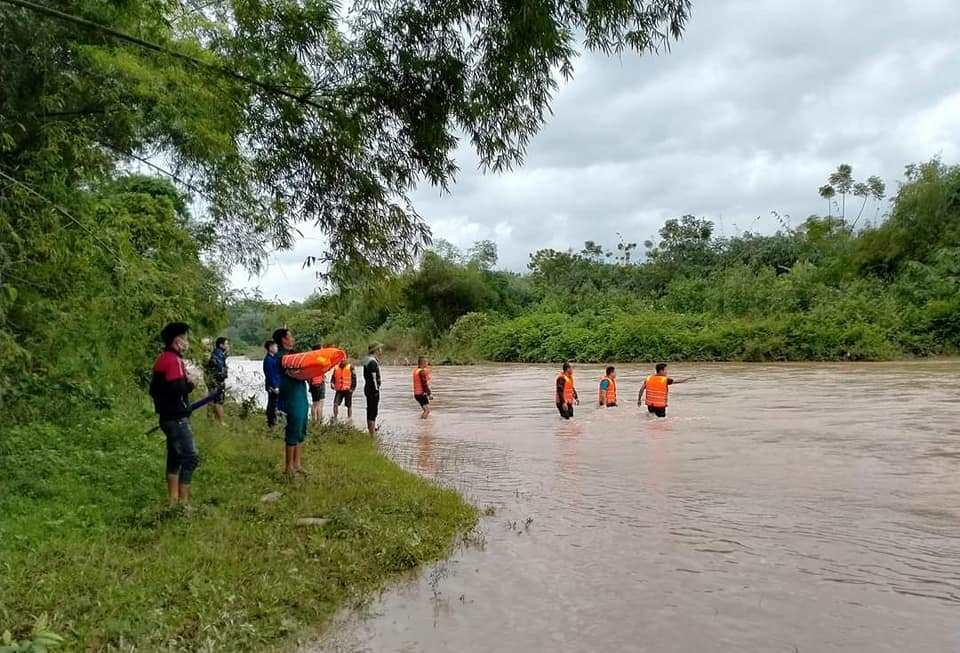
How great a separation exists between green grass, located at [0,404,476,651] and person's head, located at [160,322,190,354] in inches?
56.0

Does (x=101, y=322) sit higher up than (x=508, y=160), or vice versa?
(x=508, y=160)

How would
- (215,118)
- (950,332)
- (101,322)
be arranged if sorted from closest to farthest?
(215,118)
(101,322)
(950,332)

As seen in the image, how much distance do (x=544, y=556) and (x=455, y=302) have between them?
57.7 meters

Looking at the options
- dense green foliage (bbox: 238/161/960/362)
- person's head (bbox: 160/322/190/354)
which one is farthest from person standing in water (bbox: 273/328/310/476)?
dense green foliage (bbox: 238/161/960/362)

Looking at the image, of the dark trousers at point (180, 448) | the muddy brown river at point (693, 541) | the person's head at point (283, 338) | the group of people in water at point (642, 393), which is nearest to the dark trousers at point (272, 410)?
the muddy brown river at point (693, 541)

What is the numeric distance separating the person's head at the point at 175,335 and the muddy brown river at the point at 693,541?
9.79 feet

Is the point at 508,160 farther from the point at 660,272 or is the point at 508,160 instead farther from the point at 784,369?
the point at 660,272

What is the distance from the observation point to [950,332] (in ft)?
122

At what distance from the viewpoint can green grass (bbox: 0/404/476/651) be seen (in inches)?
189

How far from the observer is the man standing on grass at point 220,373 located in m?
8.86

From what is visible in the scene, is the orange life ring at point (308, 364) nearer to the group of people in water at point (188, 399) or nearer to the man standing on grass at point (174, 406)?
the group of people in water at point (188, 399)

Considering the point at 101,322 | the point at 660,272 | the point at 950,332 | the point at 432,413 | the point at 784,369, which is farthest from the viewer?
the point at 660,272

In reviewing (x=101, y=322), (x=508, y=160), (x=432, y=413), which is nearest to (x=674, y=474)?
(x=508, y=160)

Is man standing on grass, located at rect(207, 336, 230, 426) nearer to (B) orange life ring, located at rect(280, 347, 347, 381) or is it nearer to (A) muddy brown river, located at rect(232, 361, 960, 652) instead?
(B) orange life ring, located at rect(280, 347, 347, 381)
